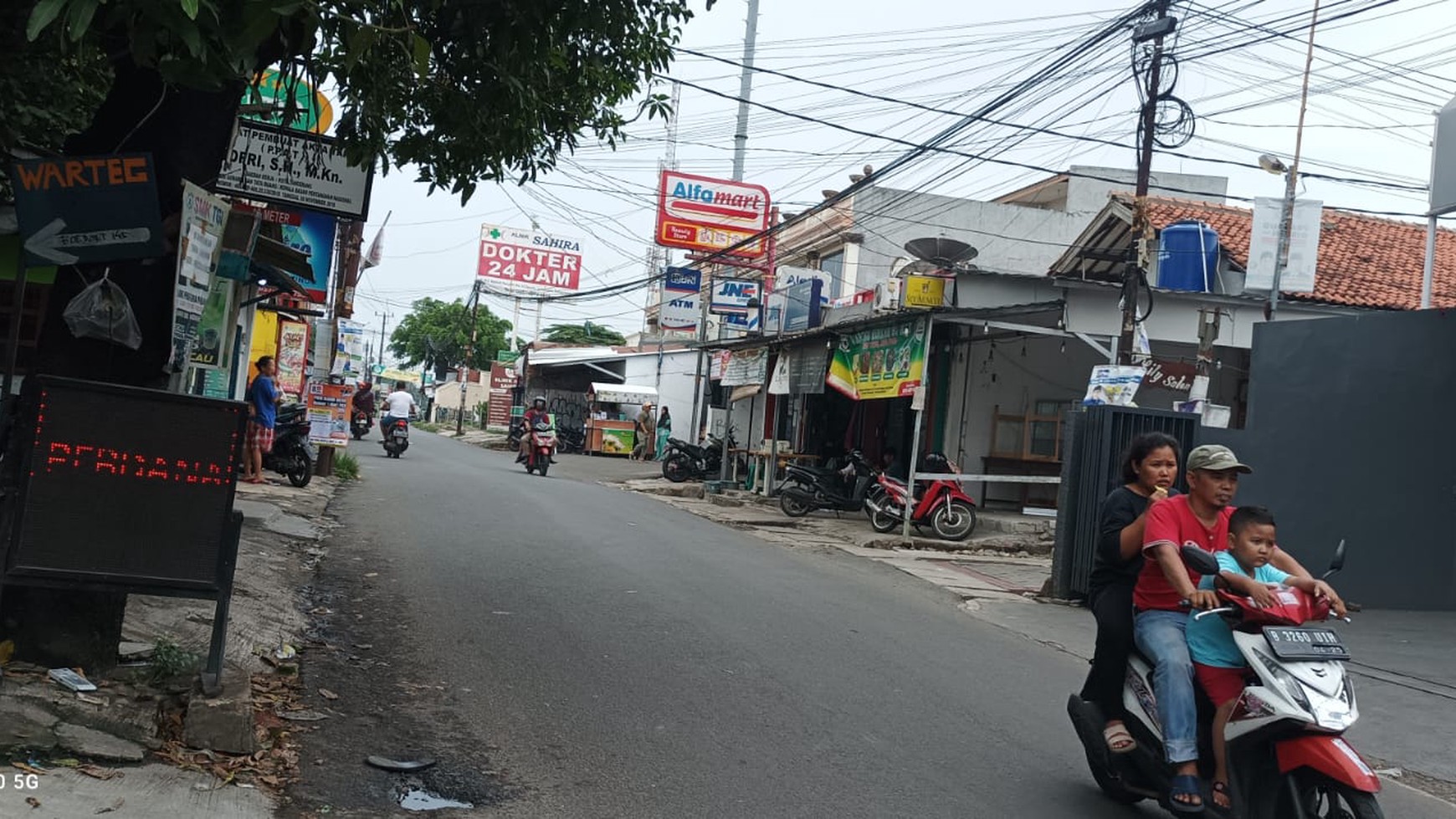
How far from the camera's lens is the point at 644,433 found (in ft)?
131

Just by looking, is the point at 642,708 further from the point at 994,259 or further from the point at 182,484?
the point at 994,259

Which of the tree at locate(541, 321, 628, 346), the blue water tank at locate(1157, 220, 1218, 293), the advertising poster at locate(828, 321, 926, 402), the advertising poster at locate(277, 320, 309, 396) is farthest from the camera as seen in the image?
the tree at locate(541, 321, 628, 346)

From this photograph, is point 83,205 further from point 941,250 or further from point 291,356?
point 291,356

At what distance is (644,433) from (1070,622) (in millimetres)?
29184

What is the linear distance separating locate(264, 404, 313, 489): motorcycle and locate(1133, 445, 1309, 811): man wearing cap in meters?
14.6

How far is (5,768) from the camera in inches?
164

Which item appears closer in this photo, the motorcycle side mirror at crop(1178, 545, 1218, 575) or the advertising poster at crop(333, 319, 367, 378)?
the motorcycle side mirror at crop(1178, 545, 1218, 575)

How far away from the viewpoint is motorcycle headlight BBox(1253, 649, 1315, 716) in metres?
4.11

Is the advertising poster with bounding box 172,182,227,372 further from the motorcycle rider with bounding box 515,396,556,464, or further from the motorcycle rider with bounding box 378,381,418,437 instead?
the motorcycle rider with bounding box 378,381,418,437

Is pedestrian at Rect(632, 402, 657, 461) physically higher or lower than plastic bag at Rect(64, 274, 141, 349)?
lower

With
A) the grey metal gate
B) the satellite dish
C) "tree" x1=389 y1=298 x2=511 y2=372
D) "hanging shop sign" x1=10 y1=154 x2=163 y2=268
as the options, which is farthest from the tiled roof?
"tree" x1=389 y1=298 x2=511 y2=372

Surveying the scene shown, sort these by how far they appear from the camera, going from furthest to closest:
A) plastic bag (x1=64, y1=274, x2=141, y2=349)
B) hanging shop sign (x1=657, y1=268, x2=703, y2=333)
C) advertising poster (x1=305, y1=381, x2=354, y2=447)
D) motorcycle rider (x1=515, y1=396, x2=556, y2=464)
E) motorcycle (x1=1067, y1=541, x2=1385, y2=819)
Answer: hanging shop sign (x1=657, y1=268, x2=703, y2=333)
motorcycle rider (x1=515, y1=396, x2=556, y2=464)
advertising poster (x1=305, y1=381, x2=354, y2=447)
plastic bag (x1=64, y1=274, x2=141, y2=349)
motorcycle (x1=1067, y1=541, x2=1385, y2=819)

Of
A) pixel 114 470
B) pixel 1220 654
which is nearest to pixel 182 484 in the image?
pixel 114 470

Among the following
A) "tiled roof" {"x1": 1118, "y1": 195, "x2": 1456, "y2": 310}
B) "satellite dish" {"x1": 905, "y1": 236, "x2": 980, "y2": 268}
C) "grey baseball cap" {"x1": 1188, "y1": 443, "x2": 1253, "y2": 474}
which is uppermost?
"tiled roof" {"x1": 1118, "y1": 195, "x2": 1456, "y2": 310}
